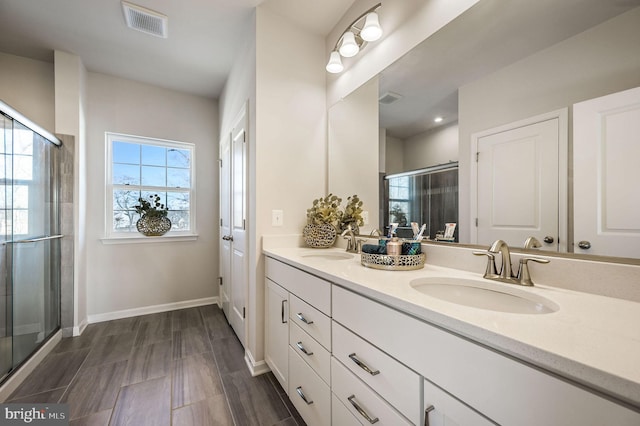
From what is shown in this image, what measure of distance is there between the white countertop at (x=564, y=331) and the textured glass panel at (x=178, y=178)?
299cm

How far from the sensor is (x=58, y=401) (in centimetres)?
152

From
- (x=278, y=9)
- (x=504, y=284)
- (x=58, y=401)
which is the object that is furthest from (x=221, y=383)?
(x=278, y=9)

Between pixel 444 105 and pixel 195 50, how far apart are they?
2.28m

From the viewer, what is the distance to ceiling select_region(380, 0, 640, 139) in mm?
846

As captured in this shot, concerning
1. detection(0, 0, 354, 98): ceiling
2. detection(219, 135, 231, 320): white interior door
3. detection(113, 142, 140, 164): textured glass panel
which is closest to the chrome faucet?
detection(0, 0, 354, 98): ceiling

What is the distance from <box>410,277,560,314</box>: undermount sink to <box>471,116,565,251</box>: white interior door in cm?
21

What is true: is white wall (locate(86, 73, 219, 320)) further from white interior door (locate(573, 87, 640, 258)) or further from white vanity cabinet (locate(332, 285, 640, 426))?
white interior door (locate(573, 87, 640, 258))

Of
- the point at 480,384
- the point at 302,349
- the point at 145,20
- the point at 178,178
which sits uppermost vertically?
the point at 145,20

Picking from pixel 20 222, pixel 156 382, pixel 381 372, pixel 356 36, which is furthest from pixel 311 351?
pixel 20 222

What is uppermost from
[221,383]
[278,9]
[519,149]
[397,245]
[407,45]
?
[278,9]

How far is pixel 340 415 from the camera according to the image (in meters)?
1.00

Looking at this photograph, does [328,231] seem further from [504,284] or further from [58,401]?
[58,401]

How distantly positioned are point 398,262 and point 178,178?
297 cm

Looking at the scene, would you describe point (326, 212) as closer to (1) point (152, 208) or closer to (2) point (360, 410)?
(2) point (360, 410)
